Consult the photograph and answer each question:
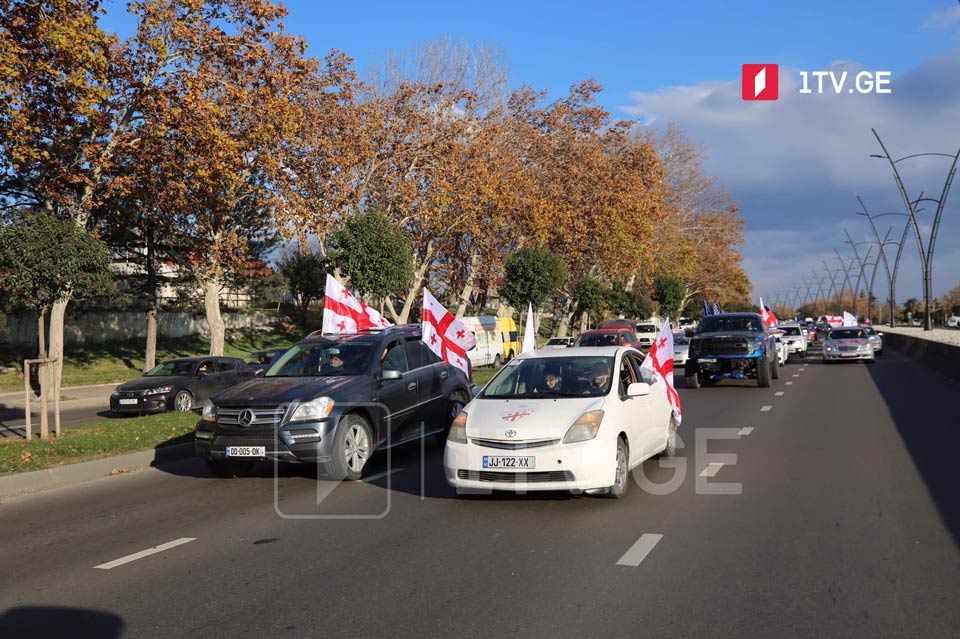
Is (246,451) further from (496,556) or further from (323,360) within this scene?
(496,556)

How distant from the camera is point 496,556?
663 cm

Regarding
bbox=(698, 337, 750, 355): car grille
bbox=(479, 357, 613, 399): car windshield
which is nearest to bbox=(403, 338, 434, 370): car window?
bbox=(479, 357, 613, 399): car windshield

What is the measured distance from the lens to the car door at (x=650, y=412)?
9594 millimetres

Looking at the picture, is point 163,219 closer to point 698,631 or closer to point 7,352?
point 7,352

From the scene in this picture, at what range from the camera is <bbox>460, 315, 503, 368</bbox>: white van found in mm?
33944

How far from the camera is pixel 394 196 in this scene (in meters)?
37.3

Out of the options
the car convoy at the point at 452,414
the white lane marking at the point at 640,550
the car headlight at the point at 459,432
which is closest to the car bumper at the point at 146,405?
the car convoy at the point at 452,414

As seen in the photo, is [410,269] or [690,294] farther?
[690,294]

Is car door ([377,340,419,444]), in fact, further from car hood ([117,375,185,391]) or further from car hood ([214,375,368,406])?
car hood ([117,375,185,391])

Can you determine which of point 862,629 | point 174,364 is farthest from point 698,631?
point 174,364

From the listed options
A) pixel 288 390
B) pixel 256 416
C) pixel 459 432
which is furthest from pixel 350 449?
pixel 459 432

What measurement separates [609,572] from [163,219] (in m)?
28.4

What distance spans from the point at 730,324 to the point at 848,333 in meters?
14.3

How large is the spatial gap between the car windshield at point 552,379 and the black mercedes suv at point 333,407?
1743 mm
